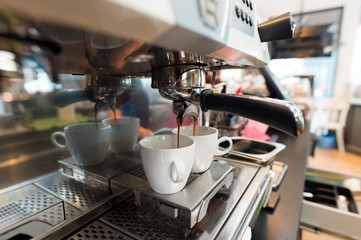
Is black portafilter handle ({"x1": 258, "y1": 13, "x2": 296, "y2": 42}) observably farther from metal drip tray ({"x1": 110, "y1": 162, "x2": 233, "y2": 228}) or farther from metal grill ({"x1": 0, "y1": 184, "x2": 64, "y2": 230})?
metal grill ({"x1": 0, "y1": 184, "x2": 64, "y2": 230})

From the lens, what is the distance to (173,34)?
0.51ft

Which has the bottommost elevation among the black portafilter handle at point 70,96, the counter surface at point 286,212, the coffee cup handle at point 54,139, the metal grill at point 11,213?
the counter surface at point 286,212

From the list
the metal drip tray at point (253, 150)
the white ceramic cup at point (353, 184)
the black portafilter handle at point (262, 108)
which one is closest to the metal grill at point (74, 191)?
the black portafilter handle at point (262, 108)

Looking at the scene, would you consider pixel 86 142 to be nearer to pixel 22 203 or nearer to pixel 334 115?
pixel 22 203

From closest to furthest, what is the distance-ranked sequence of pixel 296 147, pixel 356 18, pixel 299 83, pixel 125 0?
pixel 125 0 < pixel 296 147 < pixel 299 83 < pixel 356 18

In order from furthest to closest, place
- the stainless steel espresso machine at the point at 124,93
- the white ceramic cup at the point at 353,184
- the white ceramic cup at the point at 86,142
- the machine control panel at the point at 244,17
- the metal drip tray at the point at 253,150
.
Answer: the white ceramic cup at the point at 353,184 → the metal drip tray at the point at 253,150 → the white ceramic cup at the point at 86,142 → the machine control panel at the point at 244,17 → the stainless steel espresso machine at the point at 124,93

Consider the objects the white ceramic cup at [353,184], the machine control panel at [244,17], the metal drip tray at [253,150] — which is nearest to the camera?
the machine control panel at [244,17]

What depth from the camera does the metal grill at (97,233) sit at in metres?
0.29

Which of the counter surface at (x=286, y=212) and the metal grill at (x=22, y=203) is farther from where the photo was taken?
the counter surface at (x=286, y=212)

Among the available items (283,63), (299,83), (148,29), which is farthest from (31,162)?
(283,63)

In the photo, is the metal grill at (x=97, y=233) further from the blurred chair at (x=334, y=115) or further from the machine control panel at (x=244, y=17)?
the blurred chair at (x=334, y=115)

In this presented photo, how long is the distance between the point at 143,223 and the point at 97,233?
66 mm

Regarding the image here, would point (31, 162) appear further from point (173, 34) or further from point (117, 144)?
point (173, 34)

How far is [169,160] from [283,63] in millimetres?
2848
